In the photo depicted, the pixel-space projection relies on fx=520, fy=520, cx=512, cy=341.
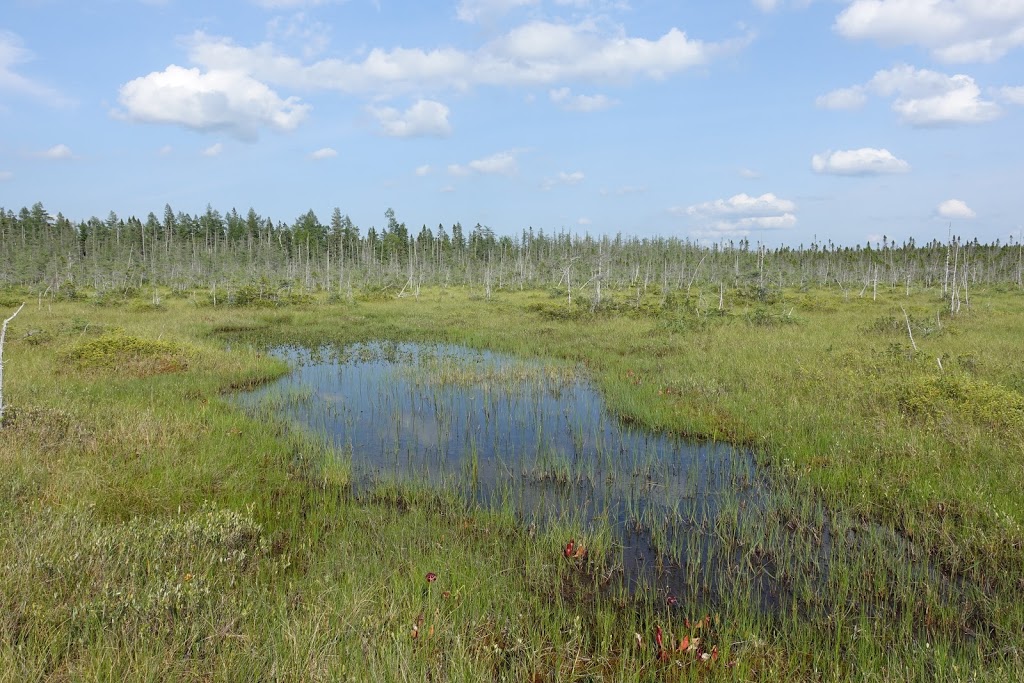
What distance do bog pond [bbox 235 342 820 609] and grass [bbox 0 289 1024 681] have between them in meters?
0.13

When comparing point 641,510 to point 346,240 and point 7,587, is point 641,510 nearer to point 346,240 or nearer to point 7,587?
point 7,587

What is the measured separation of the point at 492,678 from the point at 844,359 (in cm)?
1508

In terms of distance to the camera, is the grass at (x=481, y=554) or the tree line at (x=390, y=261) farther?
the tree line at (x=390, y=261)

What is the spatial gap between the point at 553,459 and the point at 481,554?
355 centimetres

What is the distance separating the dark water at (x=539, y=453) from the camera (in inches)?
280

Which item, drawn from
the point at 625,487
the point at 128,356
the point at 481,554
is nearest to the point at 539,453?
the point at 625,487

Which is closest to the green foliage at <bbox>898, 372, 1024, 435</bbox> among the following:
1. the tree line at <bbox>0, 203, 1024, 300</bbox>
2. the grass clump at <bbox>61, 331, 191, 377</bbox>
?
the grass clump at <bbox>61, 331, 191, 377</bbox>

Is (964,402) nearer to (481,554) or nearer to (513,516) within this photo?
(513,516)

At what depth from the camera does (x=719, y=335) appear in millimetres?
21891

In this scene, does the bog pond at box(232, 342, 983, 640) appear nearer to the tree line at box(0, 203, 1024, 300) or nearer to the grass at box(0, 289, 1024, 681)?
the grass at box(0, 289, 1024, 681)

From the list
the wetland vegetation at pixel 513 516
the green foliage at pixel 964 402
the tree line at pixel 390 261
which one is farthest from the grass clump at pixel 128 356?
the tree line at pixel 390 261

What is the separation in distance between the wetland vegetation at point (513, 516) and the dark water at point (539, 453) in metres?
0.07

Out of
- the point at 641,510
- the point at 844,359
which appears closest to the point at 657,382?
the point at 844,359

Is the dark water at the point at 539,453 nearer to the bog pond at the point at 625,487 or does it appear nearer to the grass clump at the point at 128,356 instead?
the bog pond at the point at 625,487
